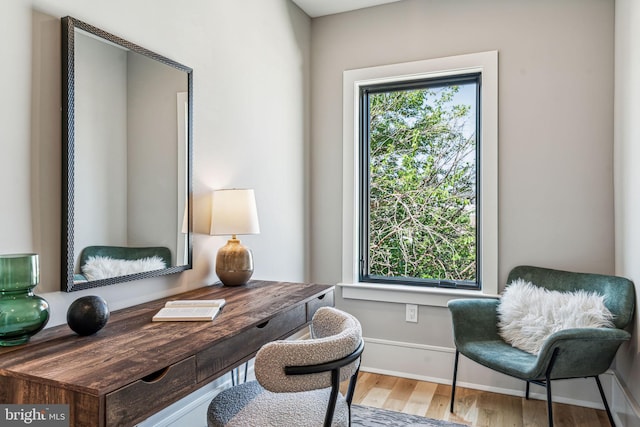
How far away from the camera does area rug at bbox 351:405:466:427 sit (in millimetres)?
2346

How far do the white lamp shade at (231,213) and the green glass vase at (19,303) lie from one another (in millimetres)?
918

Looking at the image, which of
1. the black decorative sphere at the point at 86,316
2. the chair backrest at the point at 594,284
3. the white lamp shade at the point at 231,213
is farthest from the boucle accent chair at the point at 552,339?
the black decorative sphere at the point at 86,316

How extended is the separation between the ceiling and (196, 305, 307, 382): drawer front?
2.20 meters

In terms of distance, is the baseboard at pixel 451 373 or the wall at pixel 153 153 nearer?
the wall at pixel 153 153

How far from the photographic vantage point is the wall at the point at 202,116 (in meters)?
1.38

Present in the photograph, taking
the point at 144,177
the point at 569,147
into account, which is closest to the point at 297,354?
the point at 144,177

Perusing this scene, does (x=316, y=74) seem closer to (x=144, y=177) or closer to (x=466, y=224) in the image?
(x=466, y=224)

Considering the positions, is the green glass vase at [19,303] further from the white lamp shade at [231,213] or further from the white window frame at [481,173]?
the white window frame at [481,173]

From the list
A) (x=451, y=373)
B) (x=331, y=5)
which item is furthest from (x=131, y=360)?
(x=331, y=5)

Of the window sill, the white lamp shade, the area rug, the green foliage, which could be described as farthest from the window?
the white lamp shade

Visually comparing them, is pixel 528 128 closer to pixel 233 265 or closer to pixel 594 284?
pixel 594 284

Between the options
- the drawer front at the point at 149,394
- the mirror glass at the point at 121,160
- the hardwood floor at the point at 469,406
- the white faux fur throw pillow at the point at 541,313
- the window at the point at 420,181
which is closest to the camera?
the drawer front at the point at 149,394

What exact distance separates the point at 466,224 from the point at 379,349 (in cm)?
106

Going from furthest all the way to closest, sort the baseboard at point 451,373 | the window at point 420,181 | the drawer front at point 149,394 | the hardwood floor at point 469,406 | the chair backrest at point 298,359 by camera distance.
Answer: the window at point 420,181 → the baseboard at point 451,373 → the hardwood floor at point 469,406 → the chair backrest at point 298,359 → the drawer front at point 149,394
